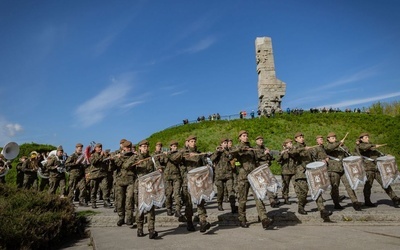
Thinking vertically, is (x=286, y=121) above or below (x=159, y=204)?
above

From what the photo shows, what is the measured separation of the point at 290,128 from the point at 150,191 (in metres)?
26.9

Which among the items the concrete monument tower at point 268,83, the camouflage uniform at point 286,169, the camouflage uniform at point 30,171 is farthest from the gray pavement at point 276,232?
the concrete monument tower at point 268,83

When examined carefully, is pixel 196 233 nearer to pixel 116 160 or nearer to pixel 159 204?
pixel 159 204

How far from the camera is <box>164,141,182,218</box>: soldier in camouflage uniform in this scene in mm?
8103

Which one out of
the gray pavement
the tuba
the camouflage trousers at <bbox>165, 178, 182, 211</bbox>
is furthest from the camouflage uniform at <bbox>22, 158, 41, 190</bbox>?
the camouflage trousers at <bbox>165, 178, 182, 211</bbox>

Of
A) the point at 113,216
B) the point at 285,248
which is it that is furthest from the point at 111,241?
the point at 285,248

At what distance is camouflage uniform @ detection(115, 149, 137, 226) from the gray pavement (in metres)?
0.33

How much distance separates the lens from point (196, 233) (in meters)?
7.03

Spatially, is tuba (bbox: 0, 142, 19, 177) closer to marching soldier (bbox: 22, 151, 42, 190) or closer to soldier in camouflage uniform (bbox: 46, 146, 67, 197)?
marching soldier (bbox: 22, 151, 42, 190)

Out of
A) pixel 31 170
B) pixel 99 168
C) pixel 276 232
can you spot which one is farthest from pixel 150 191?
pixel 31 170

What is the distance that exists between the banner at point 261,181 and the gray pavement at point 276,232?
34.4 inches

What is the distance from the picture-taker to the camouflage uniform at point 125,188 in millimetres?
7785

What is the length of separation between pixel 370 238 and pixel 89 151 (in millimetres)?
9227

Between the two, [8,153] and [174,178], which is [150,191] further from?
[8,153]
